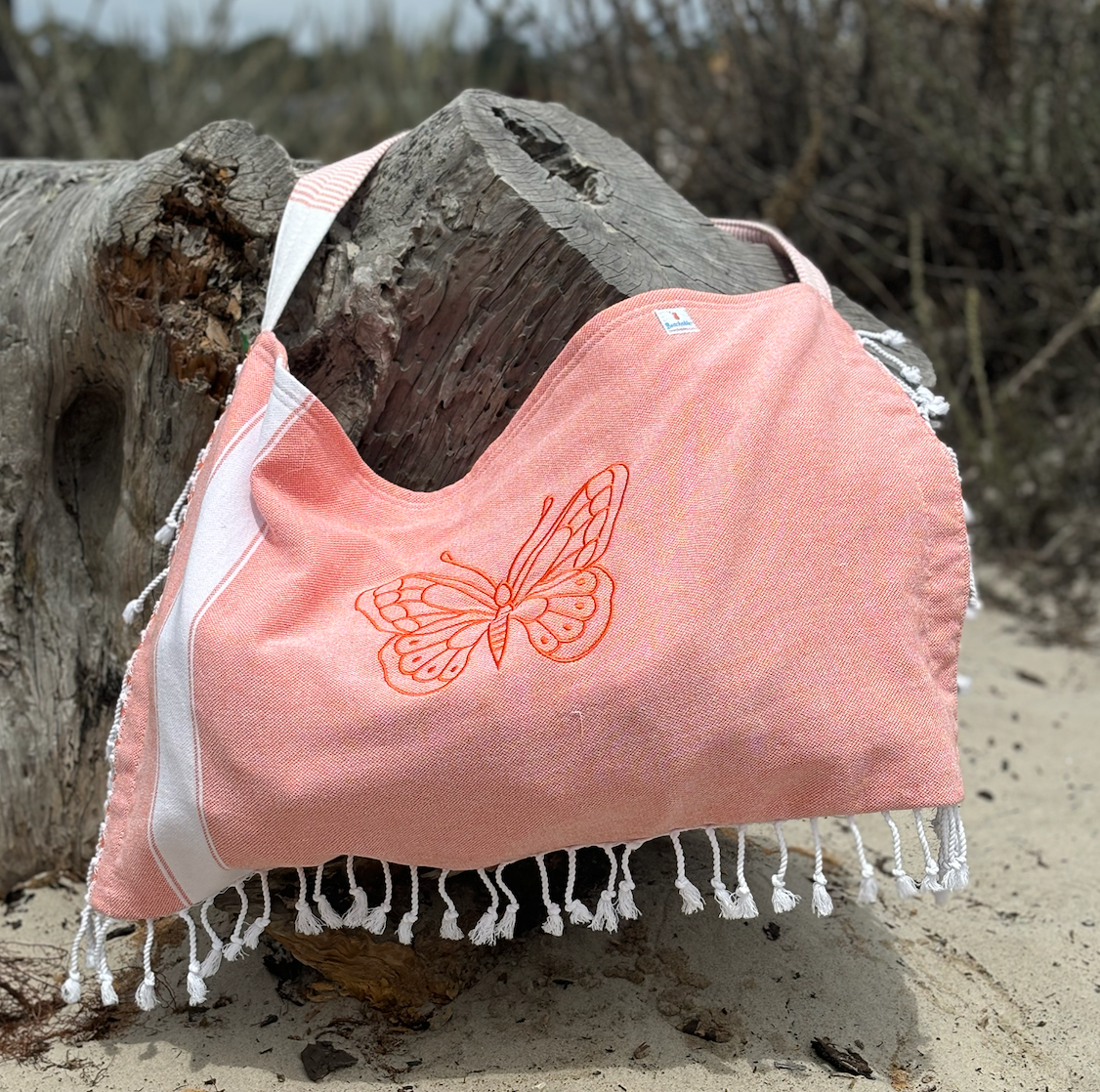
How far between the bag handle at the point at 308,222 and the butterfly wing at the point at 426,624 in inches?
17.3

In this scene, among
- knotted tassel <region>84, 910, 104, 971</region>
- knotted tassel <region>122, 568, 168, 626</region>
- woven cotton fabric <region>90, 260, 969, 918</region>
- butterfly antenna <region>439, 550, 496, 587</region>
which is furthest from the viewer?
knotted tassel <region>122, 568, 168, 626</region>

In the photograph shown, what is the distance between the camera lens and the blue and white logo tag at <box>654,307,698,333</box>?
1456 millimetres

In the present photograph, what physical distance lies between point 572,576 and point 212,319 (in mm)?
718

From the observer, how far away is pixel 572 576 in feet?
4.35

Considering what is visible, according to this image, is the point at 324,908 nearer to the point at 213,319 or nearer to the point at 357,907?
the point at 357,907

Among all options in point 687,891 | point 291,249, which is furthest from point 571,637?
point 291,249

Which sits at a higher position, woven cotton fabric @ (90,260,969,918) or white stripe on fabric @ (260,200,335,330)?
white stripe on fabric @ (260,200,335,330)

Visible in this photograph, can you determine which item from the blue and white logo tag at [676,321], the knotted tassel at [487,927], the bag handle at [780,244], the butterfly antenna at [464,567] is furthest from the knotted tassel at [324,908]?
the bag handle at [780,244]

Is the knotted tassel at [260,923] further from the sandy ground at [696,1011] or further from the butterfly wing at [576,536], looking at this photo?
the butterfly wing at [576,536]

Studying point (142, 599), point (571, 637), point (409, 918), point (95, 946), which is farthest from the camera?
point (142, 599)

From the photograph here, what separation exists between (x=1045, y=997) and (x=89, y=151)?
5.28 metres

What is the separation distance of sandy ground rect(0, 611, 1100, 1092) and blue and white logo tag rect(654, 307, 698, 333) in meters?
0.76

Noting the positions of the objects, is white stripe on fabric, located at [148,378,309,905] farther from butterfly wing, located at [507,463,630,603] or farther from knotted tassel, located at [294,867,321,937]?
butterfly wing, located at [507,463,630,603]

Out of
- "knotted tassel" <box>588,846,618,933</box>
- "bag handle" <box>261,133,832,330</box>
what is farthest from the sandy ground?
"bag handle" <box>261,133,832,330</box>
